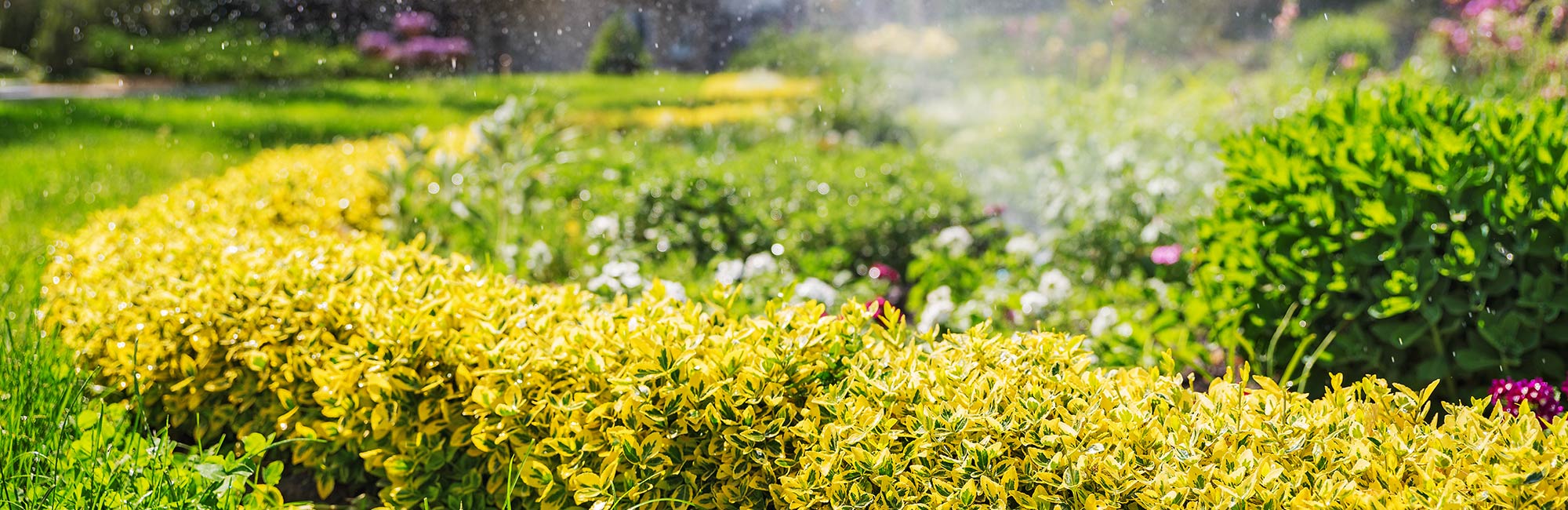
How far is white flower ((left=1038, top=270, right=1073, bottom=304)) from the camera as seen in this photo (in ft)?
11.6

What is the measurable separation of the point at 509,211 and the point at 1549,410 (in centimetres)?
342

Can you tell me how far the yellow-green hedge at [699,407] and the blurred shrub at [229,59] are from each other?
34.9 ft

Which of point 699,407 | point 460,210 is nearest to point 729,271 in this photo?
point 460,210

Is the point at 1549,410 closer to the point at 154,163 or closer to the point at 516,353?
the point at 516,353

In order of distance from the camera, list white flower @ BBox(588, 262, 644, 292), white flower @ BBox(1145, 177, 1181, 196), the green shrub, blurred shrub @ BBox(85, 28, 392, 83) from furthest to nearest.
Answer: blurred shrub @ BBox(85, 28, 392, 83), the green shrub, white flower @ BBox(1145, 177, 1181, 196), white flower @ BBox(588, 262, 644, 292)

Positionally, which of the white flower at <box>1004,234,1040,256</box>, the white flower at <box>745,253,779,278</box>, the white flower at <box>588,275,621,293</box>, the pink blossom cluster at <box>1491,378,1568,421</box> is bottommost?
the white flower at <box>1004,234,1040,256</box>

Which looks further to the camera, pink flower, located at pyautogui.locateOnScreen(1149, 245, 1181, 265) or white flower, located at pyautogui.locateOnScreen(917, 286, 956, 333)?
pink flower, located at pyautogui.locateOnScreen(1149, 245, 1181, 265)

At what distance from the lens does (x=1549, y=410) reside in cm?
227

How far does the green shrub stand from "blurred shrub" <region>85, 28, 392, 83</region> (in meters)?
2.74

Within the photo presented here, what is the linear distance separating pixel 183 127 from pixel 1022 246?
799cm

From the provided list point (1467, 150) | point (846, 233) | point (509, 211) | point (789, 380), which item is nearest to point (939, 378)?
point (789, 380)

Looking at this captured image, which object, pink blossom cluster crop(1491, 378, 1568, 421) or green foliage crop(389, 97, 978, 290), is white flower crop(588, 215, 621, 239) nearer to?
green foliage crop(389, 97, 978, 290)

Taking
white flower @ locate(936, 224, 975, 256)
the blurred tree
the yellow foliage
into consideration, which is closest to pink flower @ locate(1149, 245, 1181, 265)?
white flower @ locate(936, 224, 975, 256)

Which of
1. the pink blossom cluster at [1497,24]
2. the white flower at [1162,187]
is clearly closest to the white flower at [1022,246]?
the white flower at [1162,187]
